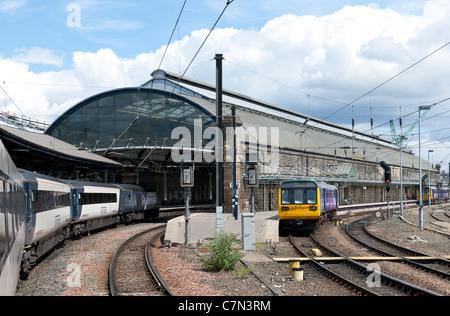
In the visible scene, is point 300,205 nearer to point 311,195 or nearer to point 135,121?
point 311,195

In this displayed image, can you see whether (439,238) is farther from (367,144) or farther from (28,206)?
(367,144)

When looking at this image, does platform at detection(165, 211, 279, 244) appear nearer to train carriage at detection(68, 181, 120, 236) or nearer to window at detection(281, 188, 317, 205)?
window at detection(281, 188, 317, 205)

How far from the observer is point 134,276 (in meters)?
12.4

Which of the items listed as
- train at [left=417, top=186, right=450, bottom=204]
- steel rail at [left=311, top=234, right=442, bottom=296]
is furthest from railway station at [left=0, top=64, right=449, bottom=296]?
train at [left=417, top=186, right=450, bottom=204]

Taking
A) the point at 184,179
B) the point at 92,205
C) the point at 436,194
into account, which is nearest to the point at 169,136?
the point at 92,205

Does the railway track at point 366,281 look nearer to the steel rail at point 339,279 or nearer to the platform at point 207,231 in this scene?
the steel rail at point 339,279

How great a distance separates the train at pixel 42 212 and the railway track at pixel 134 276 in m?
2.32

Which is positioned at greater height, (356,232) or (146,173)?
(146,173)

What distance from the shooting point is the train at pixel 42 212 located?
6971mm

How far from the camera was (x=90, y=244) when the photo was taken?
19.9 m

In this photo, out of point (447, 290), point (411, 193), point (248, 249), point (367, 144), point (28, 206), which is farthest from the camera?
point (367, 144)

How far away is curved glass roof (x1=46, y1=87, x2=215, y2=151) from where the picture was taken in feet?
141
